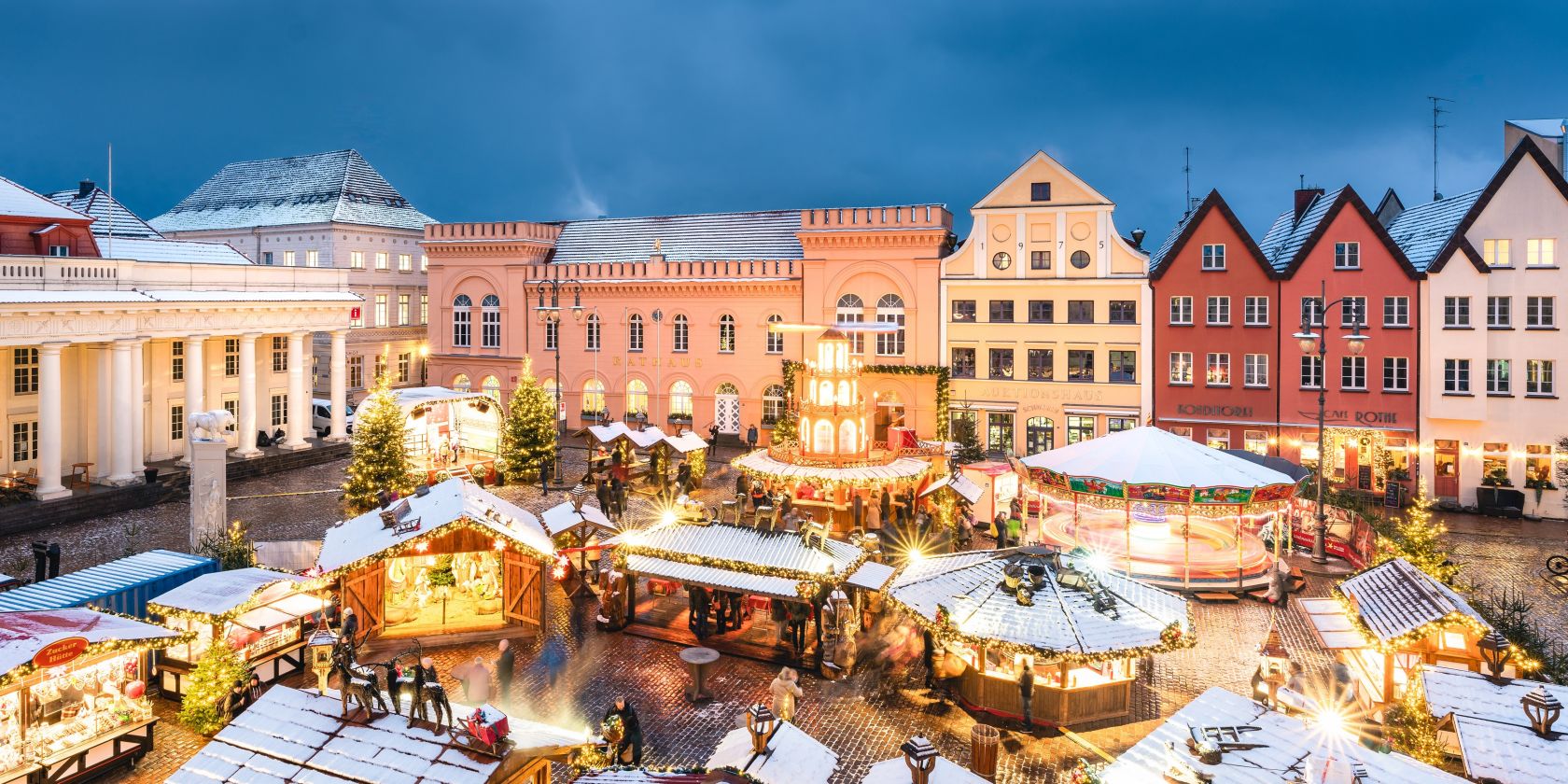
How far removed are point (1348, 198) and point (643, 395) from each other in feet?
96.9

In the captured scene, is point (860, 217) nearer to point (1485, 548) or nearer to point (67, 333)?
point (1485, 548)

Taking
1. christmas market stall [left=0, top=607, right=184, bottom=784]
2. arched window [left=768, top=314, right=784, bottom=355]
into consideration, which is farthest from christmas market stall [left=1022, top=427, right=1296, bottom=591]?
arched window [left=768, top=314, right=784, bottom=355]

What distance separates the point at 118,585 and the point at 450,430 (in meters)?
19.1

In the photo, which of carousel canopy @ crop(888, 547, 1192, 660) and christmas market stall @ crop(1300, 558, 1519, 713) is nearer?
christmas market stall @ crop(1300, 558, 1519, 713)

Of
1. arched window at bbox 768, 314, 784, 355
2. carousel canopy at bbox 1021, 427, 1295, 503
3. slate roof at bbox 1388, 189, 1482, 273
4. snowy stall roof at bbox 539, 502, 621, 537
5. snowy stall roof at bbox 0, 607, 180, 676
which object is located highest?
slate roof at bbox 1388, 189, 1482, 273

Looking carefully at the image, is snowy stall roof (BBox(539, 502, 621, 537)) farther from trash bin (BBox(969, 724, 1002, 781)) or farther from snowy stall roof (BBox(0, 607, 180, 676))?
trash bin (BBox(969, 724, 1002, 781))

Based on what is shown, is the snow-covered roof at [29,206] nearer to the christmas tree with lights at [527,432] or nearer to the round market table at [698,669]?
the christmas tree with lights at [527,432]

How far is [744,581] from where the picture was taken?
16828 mm

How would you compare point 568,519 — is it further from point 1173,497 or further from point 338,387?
point 338,387

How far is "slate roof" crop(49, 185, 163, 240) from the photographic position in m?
37.1

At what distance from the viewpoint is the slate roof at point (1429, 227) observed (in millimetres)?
31234

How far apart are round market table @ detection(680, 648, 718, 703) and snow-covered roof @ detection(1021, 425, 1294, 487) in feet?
34.5

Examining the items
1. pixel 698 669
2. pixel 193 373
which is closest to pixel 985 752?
pixel 698 669

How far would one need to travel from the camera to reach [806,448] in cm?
3008
